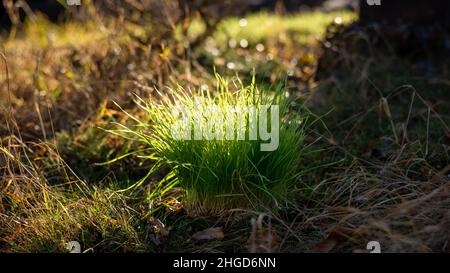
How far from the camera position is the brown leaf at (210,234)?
2.54 metres

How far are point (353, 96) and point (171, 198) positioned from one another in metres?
1.87

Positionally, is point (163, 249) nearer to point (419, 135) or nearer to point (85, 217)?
point (85, 217)

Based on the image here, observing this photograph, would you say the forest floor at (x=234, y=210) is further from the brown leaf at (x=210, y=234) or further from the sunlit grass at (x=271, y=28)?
the sunlit grass at (x=271, y=28)

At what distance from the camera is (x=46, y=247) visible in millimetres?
2500

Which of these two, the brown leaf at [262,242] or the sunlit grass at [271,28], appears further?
the sunlit grass at [271,28]

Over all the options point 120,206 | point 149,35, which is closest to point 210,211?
point 120,206

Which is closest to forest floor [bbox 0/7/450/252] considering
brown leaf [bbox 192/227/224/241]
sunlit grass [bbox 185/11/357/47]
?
brown leaf [bbox 192/227/224/241]

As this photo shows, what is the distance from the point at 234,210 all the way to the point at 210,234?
0.14 m

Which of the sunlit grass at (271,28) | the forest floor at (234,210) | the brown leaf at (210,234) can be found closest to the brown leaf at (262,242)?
the forest floor at (234,210)

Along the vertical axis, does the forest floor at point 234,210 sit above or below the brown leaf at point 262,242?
above

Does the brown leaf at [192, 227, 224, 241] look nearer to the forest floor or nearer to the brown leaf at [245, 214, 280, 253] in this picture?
the forest floor

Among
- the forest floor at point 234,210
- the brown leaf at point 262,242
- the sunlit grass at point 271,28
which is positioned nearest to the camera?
the brown leaf at point 262,242

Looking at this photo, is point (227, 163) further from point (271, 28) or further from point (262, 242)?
point (271, 28)

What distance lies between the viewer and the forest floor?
2.49m
